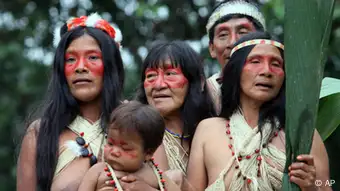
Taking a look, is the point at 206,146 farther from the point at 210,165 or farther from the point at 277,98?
the point at 277,98

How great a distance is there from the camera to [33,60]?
8328 millimetres

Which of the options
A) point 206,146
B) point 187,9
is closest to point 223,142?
point 206,146

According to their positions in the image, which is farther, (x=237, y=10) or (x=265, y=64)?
(x=237, y=10)

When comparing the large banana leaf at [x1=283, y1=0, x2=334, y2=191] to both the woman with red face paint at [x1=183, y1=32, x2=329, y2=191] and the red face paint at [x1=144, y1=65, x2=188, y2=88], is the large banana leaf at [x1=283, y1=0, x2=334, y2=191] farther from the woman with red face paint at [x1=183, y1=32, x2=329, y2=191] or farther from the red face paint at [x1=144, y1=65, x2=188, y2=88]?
the red face paint at [x1=144, y1=65, x2=188, y2=88]

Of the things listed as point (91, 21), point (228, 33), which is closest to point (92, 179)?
point (91, 21)

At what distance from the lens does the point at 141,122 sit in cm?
285

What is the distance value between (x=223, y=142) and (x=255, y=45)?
1.53ft

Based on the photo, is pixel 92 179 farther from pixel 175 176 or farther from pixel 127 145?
pixel 175 176

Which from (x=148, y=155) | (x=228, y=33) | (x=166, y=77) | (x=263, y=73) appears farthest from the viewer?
(x=228, y=33)

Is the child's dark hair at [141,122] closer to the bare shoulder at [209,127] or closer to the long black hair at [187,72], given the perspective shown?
the bare shoulder at [209,127]

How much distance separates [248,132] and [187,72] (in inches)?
19.2

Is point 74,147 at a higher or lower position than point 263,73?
lower

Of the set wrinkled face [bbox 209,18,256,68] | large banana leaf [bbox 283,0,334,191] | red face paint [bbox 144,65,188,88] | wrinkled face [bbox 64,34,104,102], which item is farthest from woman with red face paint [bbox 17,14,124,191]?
large banana leaf [bbox 283,0,334,191]

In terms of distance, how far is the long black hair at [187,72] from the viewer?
11.6ft
